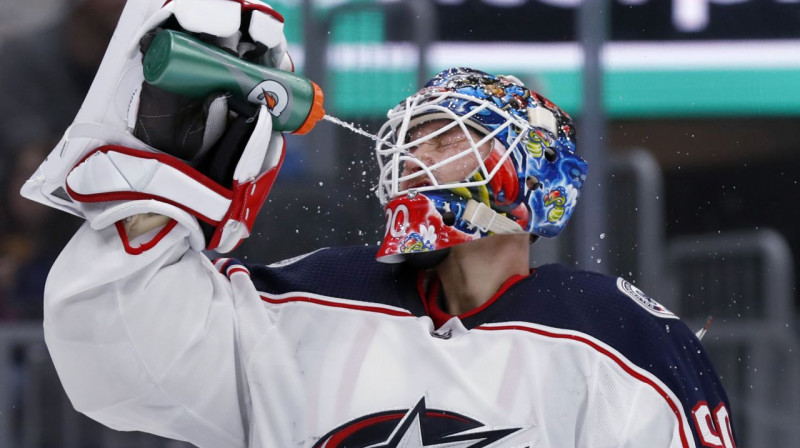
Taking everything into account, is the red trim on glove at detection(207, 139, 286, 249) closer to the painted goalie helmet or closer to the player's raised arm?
the player's raised arm

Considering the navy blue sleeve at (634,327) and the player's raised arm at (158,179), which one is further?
the navy blue sleeve at (634,327)

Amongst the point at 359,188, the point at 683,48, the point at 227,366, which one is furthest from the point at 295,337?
the point at 683,48

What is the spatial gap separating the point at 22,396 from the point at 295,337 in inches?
74.2

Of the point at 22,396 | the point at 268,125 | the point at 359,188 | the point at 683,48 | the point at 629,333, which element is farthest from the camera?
the point at 683,48

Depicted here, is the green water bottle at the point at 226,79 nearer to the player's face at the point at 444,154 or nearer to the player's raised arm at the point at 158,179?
the player's raised arm at the point at 158,179

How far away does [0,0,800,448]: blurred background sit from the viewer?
2875mm

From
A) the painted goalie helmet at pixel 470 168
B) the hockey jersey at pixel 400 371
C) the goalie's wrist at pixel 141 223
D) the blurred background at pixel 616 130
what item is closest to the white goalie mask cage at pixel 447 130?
Answer: the painted goalie helmet at pixel 470 168

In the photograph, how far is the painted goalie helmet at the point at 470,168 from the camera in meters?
1.59

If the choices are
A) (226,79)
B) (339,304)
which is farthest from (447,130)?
(226,79)

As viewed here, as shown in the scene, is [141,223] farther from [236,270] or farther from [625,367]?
[625,367]

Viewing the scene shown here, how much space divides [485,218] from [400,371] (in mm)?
259

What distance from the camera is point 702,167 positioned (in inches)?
126

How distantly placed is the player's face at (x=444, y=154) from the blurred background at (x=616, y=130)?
104 cm

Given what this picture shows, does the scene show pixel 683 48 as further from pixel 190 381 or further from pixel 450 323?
pixel 190 381
